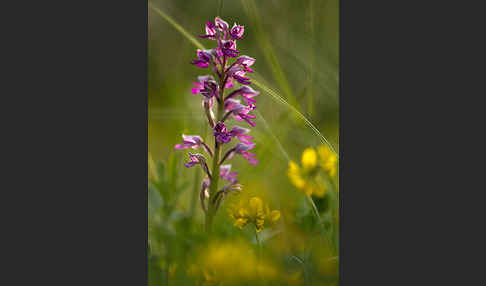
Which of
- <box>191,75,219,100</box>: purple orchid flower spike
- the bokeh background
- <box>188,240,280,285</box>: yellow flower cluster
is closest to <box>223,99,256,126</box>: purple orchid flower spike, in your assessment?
<box>191,75,219,100</box>: purple orchid flower spike

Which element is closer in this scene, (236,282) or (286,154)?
(236,282)

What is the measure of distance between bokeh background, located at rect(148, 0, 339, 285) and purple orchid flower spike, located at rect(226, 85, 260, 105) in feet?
0.70

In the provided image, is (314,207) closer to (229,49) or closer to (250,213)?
(250,213)

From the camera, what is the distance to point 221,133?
504cm

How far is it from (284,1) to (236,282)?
101 inches

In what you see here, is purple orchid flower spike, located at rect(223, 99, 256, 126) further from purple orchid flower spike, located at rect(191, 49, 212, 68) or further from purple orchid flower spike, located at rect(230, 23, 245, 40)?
purple orchid flower spike, located at rect(230, 23, 245, 40)

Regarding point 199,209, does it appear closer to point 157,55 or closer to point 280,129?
point 280,129

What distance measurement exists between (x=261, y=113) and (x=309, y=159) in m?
0.61

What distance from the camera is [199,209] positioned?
526cm

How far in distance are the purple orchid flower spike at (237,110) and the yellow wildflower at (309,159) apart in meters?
0.65

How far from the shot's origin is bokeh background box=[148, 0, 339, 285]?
17.0 feet

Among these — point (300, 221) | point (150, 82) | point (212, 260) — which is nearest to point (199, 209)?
point (212, 260)

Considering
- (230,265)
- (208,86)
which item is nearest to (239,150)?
(208,86)

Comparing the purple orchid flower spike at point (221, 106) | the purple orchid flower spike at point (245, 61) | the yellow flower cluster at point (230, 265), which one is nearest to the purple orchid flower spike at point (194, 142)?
the purple orchid flower spike at point (221, 106)
